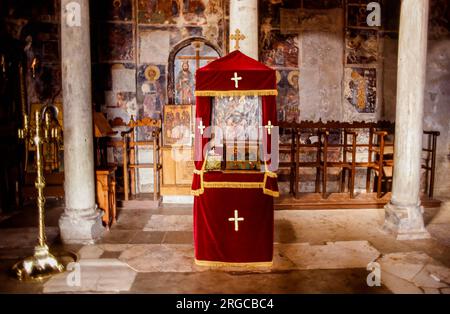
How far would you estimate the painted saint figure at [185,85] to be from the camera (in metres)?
8.72

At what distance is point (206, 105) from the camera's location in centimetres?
461

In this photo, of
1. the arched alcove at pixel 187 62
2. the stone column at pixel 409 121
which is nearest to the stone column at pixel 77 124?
the arched alcove at pixel 187 62

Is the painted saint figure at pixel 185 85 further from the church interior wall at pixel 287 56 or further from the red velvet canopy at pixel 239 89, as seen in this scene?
the red velvet canopy at pixel 239 89

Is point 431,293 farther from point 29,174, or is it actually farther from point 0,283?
point 29,174

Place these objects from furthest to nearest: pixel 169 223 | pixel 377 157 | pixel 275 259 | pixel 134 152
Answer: pixel 377 157 < pixel 134 152 < pixel 169 223 < pixel 275 259

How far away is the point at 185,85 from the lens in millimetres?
8727

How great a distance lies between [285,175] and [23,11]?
20.6ft

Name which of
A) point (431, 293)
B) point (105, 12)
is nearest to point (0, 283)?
point (431, 293)

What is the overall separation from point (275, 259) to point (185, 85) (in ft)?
16.0

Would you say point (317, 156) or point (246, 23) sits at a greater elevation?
point (246, 23)

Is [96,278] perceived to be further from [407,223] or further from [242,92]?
[407,223]

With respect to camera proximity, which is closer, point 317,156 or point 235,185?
point 235,185

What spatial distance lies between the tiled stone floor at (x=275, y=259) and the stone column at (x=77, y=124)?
1.07 ft

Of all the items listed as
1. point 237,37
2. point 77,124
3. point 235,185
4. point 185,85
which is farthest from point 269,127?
point 185,85
